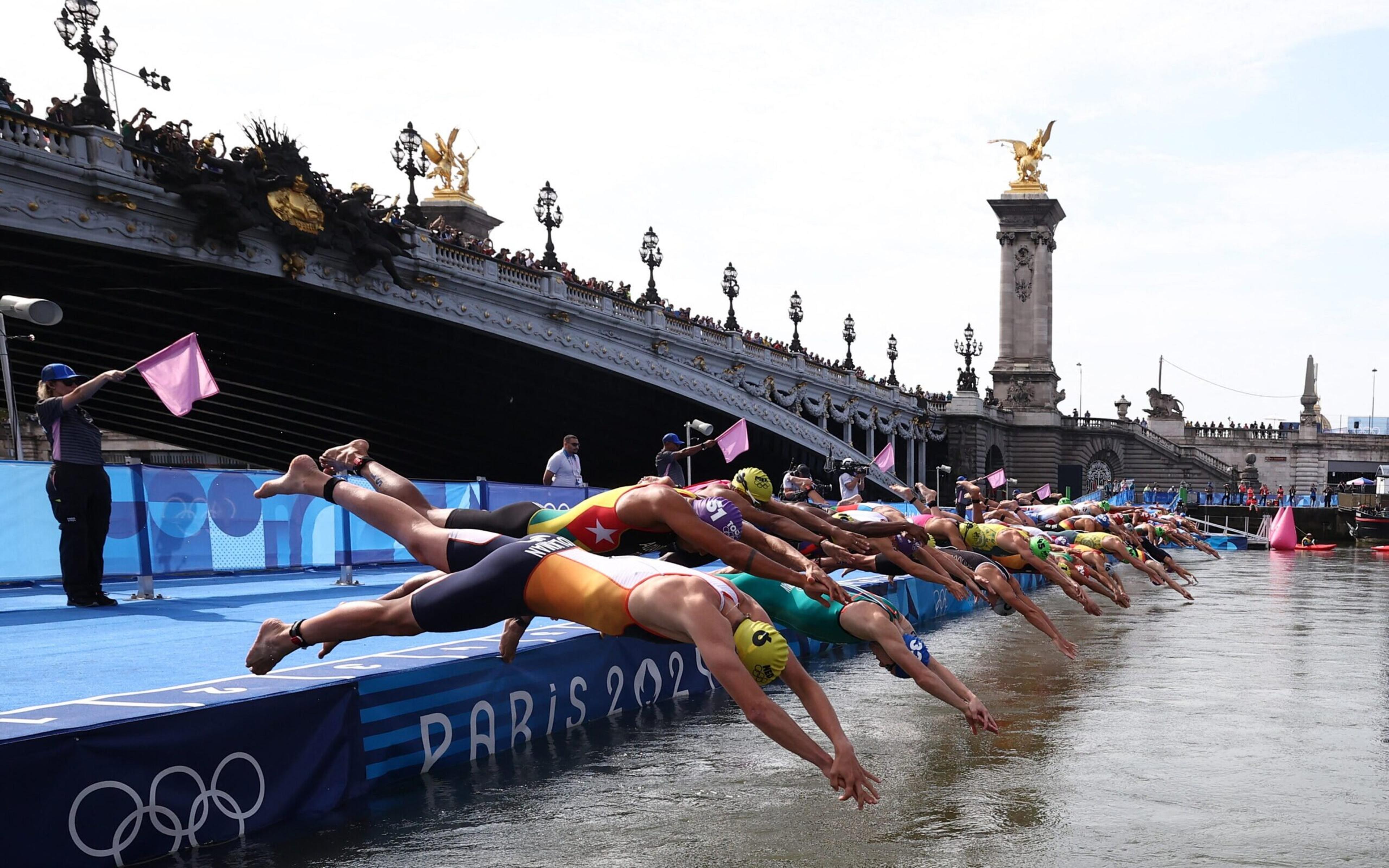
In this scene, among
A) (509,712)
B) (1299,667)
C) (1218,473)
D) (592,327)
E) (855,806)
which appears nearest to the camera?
(855,806)

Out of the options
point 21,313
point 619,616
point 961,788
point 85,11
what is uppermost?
point 85,11

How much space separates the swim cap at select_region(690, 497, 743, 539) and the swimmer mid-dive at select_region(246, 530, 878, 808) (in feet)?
5.14

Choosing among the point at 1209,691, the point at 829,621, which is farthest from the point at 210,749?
the point at 1209,691

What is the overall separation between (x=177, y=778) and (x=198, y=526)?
28.9 ft

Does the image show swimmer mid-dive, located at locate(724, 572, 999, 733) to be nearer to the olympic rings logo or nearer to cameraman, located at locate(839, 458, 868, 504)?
the olympic rings logo

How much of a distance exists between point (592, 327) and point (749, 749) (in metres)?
37.5

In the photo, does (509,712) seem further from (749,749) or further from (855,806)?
(855,806)

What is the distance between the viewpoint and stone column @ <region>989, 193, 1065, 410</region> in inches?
3393

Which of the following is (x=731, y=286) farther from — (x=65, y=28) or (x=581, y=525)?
(x=581, y=525)

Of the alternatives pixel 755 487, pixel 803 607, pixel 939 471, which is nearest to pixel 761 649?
pixel 803 607

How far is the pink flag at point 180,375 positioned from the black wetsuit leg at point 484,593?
749cm

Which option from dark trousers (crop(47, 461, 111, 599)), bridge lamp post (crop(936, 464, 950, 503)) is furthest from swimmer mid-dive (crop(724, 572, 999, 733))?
bridge lamp post (crop(936, 464, 950, 503))

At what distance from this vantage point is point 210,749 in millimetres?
6074

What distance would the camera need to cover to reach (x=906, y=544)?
1195 cm
